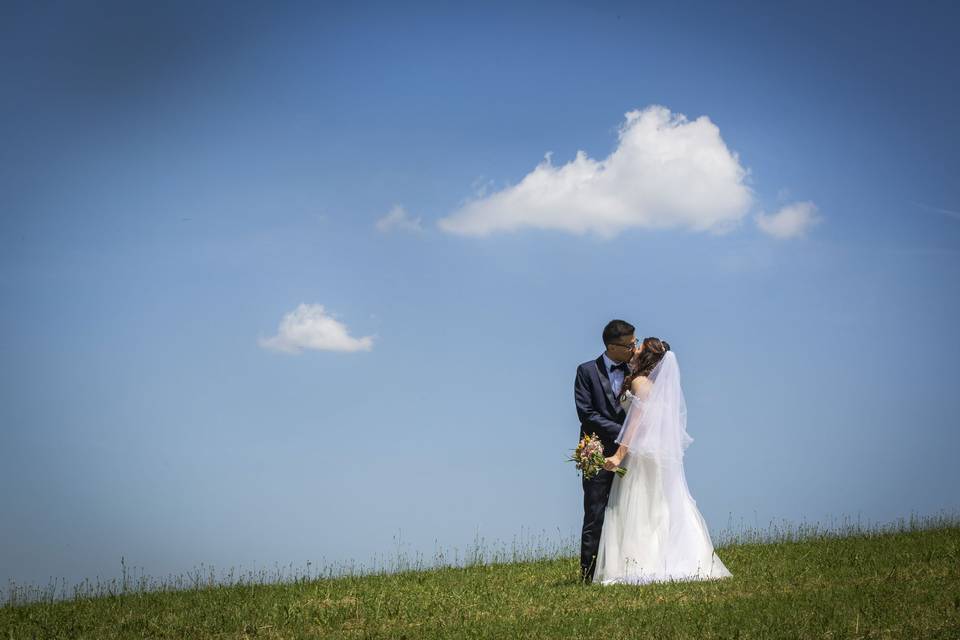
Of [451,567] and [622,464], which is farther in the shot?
[451,567]

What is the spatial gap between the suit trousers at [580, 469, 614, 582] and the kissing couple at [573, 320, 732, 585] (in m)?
0.01

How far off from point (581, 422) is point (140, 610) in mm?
6820

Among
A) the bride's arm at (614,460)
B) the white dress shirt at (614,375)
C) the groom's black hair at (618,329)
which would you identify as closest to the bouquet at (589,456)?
the bride's arm at (614,460)

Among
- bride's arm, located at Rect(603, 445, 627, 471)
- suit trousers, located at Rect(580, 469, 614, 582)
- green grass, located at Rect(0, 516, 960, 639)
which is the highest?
bride's arm, located at Rect(603, 445, 627, 471)

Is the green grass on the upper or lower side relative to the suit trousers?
lower

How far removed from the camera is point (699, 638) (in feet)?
31.3

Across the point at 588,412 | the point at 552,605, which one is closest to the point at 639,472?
the point at 588,412

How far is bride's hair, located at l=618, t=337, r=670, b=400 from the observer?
13758 millimetres

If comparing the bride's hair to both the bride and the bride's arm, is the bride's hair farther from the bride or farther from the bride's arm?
the bride's arm

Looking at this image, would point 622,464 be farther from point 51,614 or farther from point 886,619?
point 51,614

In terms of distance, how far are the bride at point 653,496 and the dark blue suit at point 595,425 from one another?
0.54ft

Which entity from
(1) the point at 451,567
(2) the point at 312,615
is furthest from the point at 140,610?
(1) the point at 451,567

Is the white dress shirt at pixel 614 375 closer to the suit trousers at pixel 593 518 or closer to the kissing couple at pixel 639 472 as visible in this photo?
the kissing couple at pixel 639 472

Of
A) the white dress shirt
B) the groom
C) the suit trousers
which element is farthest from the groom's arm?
the suit trousers
